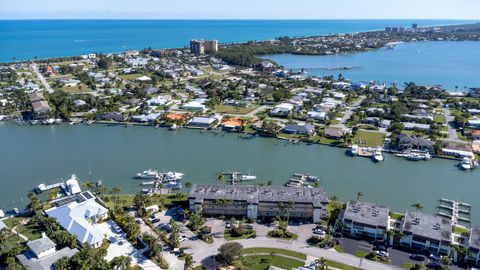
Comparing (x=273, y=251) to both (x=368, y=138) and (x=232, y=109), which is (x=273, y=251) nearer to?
(x=368, y=138)

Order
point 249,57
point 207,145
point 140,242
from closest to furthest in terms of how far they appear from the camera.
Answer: point 140,242
point 207,145
point 249,57

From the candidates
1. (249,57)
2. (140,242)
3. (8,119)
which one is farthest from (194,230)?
(249,57)

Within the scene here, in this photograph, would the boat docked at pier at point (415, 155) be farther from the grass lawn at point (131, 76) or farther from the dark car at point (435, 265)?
the grass lawn at point (131, 76)

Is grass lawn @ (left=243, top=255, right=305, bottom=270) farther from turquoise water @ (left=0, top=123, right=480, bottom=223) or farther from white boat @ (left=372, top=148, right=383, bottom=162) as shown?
white boat @ (left=372, top=148, right=383, bottom=162)

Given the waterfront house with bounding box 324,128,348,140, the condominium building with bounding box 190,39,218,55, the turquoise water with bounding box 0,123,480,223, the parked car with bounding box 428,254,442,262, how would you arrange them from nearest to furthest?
the parked car with bounding box 428,254,442,262 < the turquoise water with bounding box 0,123,480,223 < the waterfront house with bounding box 324,128,348,140 < the condominium building with bounding box 190,39,218,55

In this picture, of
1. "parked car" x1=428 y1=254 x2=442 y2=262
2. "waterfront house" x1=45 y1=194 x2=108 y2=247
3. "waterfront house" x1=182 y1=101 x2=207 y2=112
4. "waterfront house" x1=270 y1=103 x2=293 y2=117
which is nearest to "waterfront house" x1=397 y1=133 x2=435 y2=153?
"waterfront house" x1=270 y1=103 x2=293 y2=117

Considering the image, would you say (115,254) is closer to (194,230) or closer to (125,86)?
(194,230)
